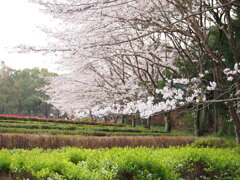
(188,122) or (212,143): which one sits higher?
(188,122)

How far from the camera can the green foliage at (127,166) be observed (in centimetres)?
358

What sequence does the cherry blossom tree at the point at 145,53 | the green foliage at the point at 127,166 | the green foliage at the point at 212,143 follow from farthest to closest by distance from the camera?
the green foliage at the point at 212,143 < the cherry blossom tree at the point at 145,53 < the green foliage at the point at 127,166

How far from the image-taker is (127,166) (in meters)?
3.99

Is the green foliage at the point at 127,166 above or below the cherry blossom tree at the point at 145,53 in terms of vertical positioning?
below

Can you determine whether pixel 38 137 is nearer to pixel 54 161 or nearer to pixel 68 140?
pixel 68 140

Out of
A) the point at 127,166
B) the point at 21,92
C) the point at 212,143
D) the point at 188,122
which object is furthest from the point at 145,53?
the point at 21,92

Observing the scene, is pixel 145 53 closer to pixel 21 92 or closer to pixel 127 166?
pixel 127 166

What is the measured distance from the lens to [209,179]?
4.93m

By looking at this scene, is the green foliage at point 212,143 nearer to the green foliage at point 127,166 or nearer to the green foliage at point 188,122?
the green foliage at point 127,166

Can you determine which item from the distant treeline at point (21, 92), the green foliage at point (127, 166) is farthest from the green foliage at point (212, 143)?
the distant treeline at point (21, 92)

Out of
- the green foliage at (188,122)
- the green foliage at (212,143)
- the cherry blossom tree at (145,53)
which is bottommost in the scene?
the green foliage at (212,143)

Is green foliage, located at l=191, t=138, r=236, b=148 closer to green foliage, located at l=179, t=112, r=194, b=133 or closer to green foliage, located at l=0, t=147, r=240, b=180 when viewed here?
green foliage, located at l=0, t=147, r=240, b=180

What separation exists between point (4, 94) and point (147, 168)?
3962cm

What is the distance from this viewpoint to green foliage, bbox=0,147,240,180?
11.7 feet
